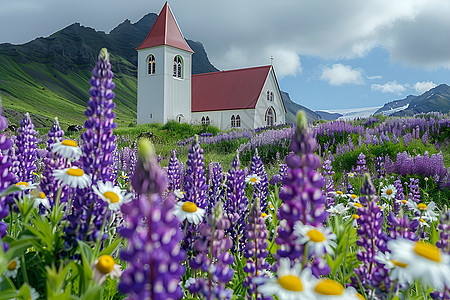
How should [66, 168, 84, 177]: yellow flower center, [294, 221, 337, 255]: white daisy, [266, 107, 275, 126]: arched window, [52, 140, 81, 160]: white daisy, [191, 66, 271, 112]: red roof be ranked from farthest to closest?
[266, 107, 275, 126]: arched window → [191, 66, 271, 112]: red roof → [52, 140, 81, 160]: white daisy → [66, 168, 84, 177]: yellow flower center → [294, 221, 337, 255]: white daisy

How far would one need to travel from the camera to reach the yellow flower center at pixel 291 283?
1275 millimetres

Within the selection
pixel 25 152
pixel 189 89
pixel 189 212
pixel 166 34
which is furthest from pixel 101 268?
pixel 189 89

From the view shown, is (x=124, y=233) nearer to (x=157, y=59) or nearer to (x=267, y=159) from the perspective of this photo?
(x=267, y=159)

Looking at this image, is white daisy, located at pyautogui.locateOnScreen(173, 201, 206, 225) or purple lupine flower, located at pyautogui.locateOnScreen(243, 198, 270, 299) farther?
white daisy, located at pyautogui.locateOnScreen(173, 201, 206, 225)

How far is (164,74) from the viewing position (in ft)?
136

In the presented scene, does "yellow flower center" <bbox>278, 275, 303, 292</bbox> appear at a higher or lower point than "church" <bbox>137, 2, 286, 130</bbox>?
lower

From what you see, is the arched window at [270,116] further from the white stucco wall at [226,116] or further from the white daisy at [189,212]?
the white daisy at [189,212]

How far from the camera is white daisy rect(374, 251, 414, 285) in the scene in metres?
1.42

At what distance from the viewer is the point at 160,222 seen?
0.97m

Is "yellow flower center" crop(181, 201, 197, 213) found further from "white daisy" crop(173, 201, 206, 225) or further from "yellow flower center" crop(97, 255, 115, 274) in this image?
"yellow flower center" crop(97, 255, 115, 274)

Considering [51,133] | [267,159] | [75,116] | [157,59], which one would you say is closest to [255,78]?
[157,59]

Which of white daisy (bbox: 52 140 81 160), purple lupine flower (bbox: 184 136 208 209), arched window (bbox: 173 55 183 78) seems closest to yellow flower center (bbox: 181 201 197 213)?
purple lupine flower (bbox: 184 136 208 209)

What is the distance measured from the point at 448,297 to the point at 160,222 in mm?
1367

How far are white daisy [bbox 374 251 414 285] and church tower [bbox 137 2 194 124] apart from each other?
4118cm
